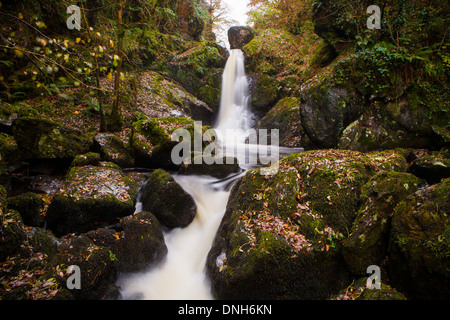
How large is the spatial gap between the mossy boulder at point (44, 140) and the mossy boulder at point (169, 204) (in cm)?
317

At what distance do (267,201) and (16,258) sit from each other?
3.78m

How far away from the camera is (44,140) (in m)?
6.06

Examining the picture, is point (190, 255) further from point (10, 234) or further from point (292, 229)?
point (10, 234)

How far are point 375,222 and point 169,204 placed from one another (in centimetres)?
398

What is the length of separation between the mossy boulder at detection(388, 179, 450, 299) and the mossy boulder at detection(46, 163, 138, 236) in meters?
4.82

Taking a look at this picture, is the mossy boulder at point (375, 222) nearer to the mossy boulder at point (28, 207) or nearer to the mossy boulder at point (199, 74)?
the mossy boulder at point (28, 207)

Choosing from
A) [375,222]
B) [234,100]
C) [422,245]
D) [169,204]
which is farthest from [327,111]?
[234,100]

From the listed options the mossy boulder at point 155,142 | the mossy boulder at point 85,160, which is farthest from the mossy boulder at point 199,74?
the mossy boulder at point 85,160

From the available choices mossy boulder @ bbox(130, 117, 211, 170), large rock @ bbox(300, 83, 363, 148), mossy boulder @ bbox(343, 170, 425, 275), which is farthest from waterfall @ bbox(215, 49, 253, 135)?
mossy boulder @ bbox(343, 170, 425, 275)

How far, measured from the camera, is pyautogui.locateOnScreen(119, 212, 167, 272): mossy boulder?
4.00 metres

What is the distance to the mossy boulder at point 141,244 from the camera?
400 cm

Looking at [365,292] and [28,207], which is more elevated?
[28,207]

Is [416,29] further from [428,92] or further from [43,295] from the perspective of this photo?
[43,295]

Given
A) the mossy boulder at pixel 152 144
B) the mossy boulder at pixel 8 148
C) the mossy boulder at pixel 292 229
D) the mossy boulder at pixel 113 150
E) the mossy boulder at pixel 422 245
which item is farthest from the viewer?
the mossy boulder at pixel 152 144
